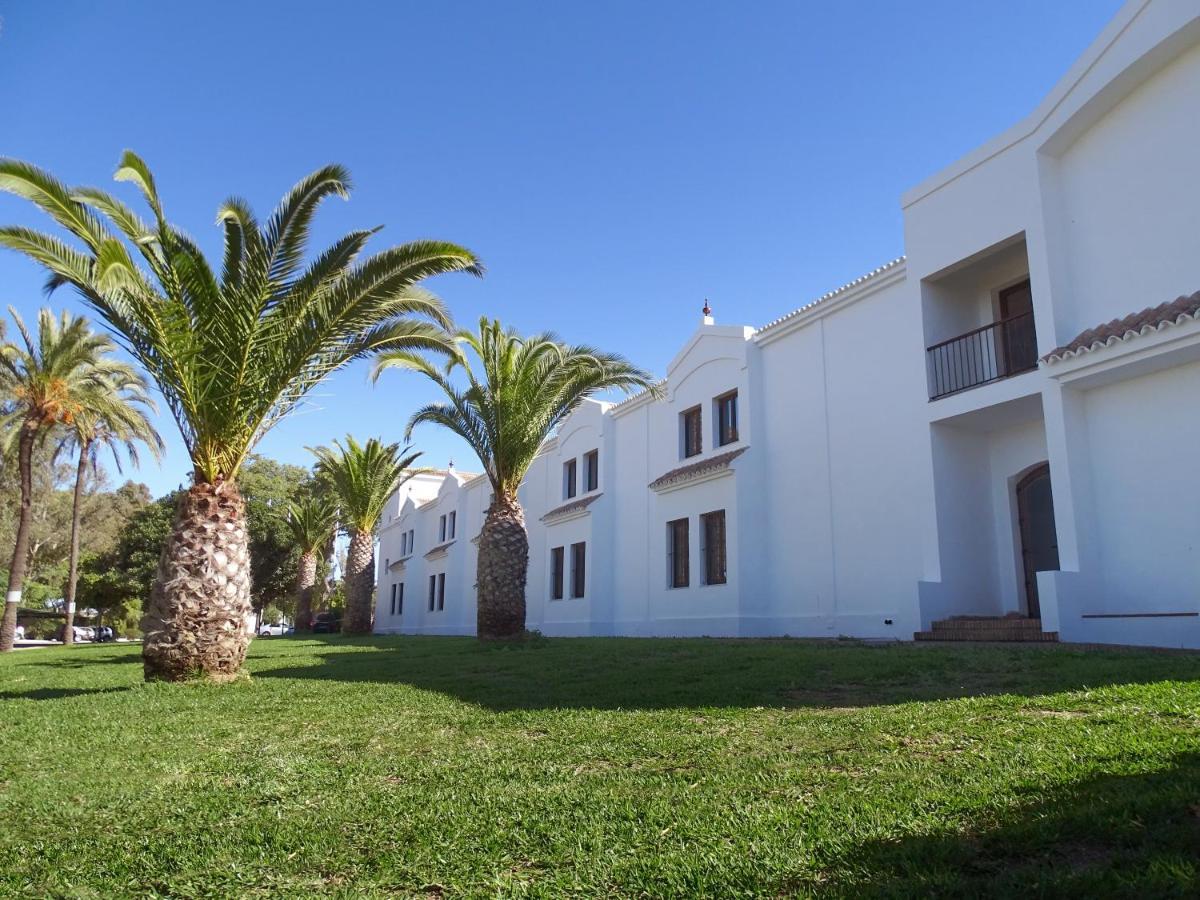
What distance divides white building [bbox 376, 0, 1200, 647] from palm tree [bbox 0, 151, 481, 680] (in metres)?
8.42

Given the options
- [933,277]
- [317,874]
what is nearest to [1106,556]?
[933,277]

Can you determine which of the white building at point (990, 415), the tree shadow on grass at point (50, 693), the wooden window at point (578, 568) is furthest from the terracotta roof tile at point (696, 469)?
the tree shadow on grass at point (50, 693)

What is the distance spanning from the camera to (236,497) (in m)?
11.0

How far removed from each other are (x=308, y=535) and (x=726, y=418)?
24252mm

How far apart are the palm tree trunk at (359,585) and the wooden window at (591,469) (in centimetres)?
977

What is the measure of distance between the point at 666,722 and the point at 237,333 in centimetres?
749

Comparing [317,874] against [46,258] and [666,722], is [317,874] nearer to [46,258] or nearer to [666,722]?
[666,722]

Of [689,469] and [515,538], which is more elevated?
[689,469]

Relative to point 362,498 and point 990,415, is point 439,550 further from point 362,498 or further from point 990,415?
point 990,415

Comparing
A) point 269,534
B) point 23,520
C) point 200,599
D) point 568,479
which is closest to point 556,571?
point 568,479

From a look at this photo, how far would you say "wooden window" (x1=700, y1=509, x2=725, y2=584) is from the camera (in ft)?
62.2

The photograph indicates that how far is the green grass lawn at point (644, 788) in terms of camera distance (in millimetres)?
3248

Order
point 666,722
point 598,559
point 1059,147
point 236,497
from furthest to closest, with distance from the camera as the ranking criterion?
point 598,559, point 1059,147, point 236,497, point 666,722

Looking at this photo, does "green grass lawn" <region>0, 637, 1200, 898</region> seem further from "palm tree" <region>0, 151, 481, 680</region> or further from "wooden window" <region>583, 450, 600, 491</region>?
"wooden window" <region>583, 450, 600, 491</region>
